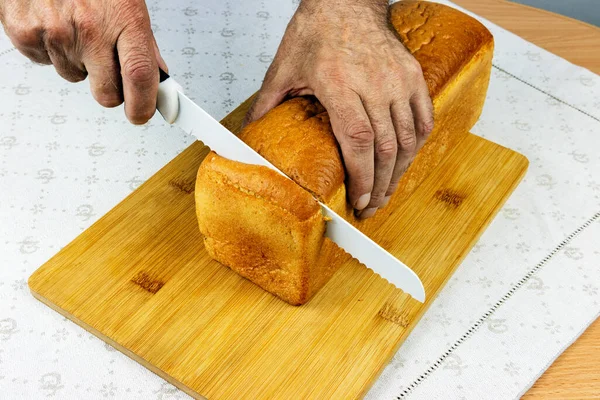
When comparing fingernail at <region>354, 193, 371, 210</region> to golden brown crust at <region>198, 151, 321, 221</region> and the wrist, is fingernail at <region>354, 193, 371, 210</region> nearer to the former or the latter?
golden brown crust at <region>198, 151, 321, 221</region>

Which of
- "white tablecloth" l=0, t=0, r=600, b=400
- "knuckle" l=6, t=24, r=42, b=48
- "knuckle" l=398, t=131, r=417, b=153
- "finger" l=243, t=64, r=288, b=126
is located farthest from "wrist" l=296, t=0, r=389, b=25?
"knuckle" l=6, t=24, r=42, b=48

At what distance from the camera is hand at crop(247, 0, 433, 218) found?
147 centimetres

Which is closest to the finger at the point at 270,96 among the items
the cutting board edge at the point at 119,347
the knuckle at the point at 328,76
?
the knuckle at the point at 328,76

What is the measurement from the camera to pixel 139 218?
170 centimetres

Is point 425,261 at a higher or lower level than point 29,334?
higher

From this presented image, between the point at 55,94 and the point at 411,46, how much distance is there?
1000mm

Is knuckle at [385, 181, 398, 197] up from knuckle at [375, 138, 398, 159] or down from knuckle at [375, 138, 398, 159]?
down

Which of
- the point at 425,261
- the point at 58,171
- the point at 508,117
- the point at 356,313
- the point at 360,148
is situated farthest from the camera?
the point at 508,117

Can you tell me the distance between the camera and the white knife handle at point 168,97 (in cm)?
138

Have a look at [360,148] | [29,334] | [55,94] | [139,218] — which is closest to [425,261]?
[360,148]

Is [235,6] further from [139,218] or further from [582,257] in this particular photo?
[582,257]

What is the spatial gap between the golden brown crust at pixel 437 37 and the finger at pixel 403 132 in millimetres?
144

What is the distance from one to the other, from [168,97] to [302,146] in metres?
0.27

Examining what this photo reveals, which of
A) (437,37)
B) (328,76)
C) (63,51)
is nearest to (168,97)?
(63,51)
